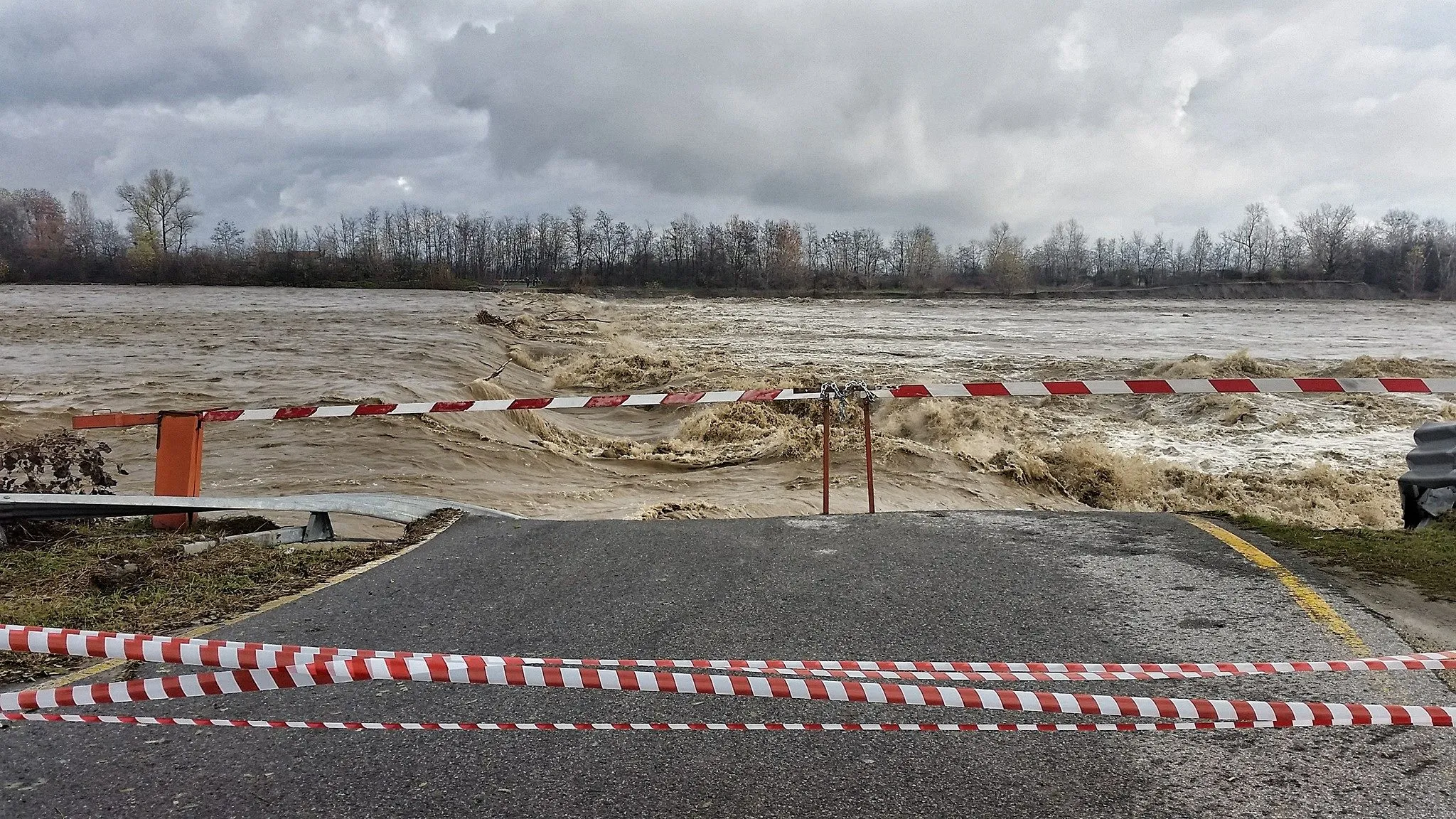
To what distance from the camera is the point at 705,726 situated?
353 cm

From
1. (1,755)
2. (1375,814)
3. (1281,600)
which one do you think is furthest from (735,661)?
(1281,600)

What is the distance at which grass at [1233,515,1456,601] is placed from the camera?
5434 mm

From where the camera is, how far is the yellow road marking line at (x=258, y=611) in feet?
13.1

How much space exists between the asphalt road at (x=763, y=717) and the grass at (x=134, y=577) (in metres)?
0.46

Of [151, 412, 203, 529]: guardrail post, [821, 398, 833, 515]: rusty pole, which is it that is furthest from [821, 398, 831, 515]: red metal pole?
[151, 412, 203, 529]: guardrail post

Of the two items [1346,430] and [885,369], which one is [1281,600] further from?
[885,369]

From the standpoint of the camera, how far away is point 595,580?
18.5 feet

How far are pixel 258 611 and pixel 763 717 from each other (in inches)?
119

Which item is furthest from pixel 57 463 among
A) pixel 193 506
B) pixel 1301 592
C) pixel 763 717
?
pixel 1301 592

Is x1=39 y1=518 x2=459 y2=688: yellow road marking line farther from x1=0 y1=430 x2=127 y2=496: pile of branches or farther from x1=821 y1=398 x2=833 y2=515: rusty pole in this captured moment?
x1=821 y1=398 x2=833 y2=515: rusty pole

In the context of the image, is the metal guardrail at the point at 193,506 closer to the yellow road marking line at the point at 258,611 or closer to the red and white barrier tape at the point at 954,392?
the yellow road marking line at the point at 258,611

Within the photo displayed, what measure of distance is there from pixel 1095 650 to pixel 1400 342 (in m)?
43.2

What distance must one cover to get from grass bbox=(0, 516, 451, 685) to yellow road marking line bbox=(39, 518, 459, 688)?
7cm

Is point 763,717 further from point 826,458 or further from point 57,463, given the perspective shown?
point 57,463
